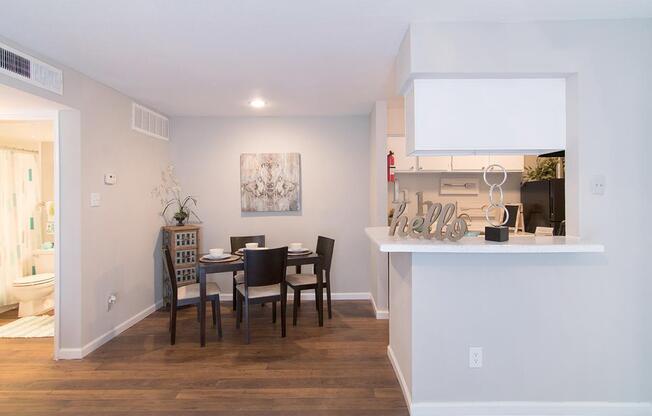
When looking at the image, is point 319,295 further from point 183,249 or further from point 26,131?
point 26,131

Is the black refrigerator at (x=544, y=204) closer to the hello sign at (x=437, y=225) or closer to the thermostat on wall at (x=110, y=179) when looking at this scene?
the hello sign at (x=437, y=225)

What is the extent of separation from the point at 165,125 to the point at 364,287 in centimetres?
321

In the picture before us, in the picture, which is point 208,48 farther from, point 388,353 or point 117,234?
point 388,353

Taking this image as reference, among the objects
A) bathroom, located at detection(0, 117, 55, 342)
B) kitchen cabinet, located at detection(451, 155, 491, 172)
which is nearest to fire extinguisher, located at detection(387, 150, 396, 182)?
kitchen cabinet, located at detection(451, 155, 491, 172)

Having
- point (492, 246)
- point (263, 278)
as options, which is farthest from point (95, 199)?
point (492, 246)

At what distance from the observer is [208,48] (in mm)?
2717

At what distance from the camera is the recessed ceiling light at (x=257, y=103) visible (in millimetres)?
4074

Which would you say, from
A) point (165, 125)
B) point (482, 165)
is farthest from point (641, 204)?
point (165, 125)

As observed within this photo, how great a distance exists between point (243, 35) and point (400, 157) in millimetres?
2636

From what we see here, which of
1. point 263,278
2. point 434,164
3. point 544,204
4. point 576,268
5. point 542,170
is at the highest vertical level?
point 434,164

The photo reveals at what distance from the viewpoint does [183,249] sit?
446 cm

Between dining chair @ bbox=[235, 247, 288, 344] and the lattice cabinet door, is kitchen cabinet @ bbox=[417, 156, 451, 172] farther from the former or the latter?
the lattice cabinet door

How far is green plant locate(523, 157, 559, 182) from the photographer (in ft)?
14.1

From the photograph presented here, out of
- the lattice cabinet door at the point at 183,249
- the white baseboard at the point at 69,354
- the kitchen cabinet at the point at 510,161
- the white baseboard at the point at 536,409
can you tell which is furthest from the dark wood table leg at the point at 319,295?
the kitchen cabinet at the point at 510,161
